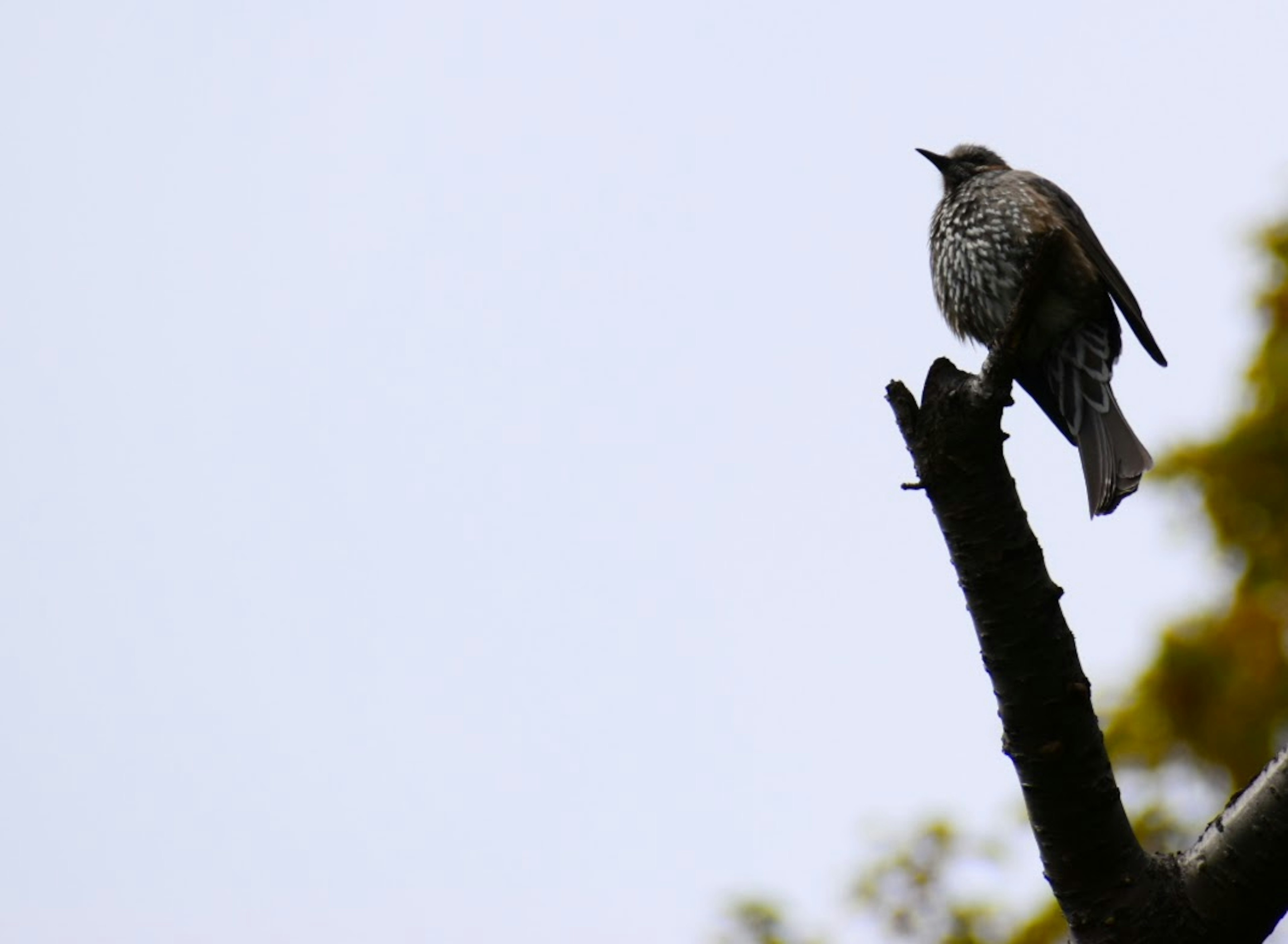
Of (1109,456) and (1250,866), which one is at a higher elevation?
(1109,456)

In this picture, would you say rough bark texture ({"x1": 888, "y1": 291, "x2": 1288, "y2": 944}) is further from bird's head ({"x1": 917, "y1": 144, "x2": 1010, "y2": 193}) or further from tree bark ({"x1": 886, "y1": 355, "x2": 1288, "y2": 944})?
bird's head ({"x1": 917, "y1": 144, "x2": 1010, "y2": 193})

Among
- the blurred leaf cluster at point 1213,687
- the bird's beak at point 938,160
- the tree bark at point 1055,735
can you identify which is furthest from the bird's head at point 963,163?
the tree bark at point 1055,735

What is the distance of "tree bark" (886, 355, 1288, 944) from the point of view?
2.31 m

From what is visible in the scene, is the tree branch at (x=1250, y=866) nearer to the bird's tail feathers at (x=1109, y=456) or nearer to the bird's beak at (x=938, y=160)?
the bird's tail feathers at (x=1109, y=456)

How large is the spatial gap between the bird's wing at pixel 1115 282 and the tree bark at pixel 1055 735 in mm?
2396

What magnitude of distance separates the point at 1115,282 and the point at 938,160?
132cm

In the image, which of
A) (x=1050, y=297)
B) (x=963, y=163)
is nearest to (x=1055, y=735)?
(x=1050, y=297)

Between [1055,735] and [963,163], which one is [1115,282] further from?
[1055,735]

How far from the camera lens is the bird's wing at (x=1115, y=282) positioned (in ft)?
15.0

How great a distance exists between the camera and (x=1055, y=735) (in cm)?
234

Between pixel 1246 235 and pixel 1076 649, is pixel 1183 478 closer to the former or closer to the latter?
pixel 1246 235

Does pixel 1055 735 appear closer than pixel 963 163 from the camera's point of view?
Yes

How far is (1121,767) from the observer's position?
6211mm

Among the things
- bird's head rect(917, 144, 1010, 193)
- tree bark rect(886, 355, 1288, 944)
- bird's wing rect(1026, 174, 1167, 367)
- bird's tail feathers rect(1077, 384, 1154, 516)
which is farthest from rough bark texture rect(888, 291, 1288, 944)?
bird's head rect(917, 144, 1010, 193)
